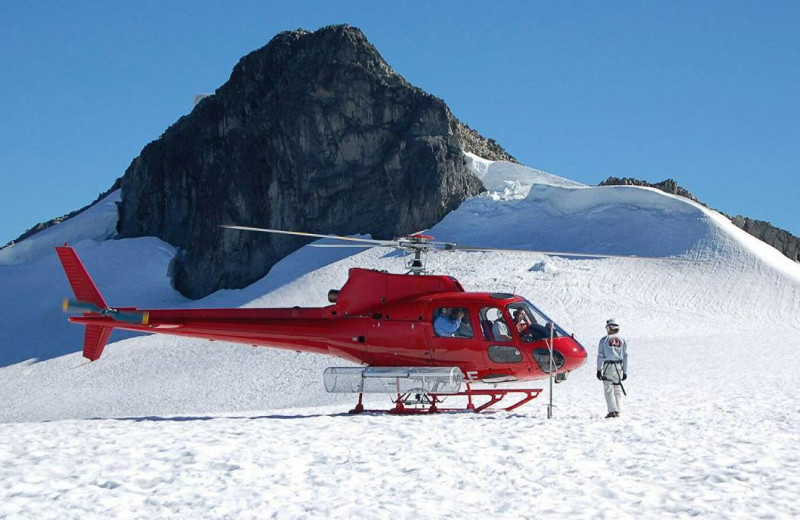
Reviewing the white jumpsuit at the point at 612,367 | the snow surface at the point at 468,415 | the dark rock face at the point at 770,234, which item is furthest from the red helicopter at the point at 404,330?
the dark rock face at the point at 770,234

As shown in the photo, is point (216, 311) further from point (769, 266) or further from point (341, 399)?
point (769, 266)

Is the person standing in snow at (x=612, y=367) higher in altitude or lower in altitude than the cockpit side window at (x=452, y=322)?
lower

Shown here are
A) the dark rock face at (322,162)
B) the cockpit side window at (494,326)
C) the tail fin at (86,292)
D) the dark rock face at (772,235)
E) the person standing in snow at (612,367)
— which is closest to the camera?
the person standing in snow at (612,367)

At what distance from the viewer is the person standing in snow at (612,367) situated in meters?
12.8

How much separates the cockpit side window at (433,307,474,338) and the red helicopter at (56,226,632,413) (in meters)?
0.02

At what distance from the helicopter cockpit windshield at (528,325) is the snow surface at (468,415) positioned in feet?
4.43

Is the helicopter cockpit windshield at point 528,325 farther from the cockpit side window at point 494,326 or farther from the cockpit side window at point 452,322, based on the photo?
the cockpit side window at point 452,322

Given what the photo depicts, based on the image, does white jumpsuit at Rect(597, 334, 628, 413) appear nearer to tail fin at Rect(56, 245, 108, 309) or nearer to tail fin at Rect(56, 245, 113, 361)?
tail fin at Rect(56, 245, 113, 361)

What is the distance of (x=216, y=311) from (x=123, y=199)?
51.1 metres

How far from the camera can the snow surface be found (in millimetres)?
7715

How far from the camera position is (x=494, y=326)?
13.6m

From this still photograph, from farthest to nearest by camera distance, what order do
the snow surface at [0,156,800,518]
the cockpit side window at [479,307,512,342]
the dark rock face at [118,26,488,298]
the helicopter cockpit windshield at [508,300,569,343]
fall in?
the dark rock face at [118,26,488,298] → the cockpit side window at [479,307,512,342] → the helicopter cockpit windshield at [508,300,569,343] → the snow surface at [0,156,800,518]

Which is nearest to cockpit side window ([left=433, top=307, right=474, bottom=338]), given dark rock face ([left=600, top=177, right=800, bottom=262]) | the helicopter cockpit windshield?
the helicopter cockpit windshield

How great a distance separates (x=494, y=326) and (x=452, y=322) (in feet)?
2.31
